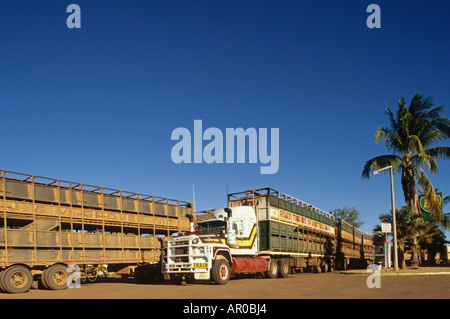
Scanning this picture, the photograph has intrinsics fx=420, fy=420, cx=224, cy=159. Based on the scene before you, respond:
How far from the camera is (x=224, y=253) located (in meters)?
18.5

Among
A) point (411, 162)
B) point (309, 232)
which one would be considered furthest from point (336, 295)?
point (411, 162)

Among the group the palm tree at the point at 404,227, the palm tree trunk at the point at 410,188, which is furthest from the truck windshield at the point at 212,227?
the palm tree trunk at the point at 410,188

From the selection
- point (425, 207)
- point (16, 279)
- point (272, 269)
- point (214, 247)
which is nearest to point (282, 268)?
point (272, 269)

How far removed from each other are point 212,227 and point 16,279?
847cm

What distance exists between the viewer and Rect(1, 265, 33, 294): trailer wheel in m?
14.8

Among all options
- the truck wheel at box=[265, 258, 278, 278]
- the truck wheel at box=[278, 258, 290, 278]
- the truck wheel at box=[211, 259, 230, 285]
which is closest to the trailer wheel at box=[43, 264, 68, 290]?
the truck wheel at box=[211, 259, 230, 285]

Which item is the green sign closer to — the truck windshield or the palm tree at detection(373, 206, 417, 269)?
the palm tree at detection(373, 206, 417, 269)

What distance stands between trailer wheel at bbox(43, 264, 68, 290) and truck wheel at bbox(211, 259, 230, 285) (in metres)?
5.97

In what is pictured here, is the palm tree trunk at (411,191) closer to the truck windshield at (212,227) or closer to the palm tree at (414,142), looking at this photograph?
the palm tree at (414,142)

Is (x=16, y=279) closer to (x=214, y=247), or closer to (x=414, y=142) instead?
(x=214, y=247)

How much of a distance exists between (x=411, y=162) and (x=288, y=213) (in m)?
10.2

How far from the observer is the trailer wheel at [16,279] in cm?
1480
